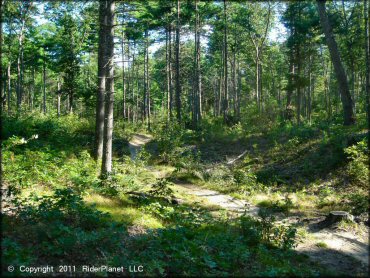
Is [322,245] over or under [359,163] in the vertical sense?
under

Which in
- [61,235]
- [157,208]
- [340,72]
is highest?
[340,72]

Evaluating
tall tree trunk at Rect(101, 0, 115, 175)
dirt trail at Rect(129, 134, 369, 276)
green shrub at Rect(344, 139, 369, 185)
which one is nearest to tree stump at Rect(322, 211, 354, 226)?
dirt trail at Rect(129, 134, 369, 276)

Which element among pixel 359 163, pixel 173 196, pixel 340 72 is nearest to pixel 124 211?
pixel 173 196

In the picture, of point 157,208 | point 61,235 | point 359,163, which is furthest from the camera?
point 359,163

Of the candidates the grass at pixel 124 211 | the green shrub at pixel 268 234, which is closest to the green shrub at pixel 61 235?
the grass at pixel 124 211


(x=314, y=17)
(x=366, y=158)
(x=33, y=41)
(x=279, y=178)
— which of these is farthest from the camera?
(x=33, y=41)

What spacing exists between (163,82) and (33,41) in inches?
827

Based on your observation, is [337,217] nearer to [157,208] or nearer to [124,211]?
[157,208]

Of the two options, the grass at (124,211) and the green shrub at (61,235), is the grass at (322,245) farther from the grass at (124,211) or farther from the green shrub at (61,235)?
the green shrub at (61,235)

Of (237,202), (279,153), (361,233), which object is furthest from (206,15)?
(361,233)

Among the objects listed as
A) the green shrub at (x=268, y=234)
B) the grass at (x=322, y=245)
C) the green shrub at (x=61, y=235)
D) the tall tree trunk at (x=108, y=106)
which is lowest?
the grass at (x=322, y=245)

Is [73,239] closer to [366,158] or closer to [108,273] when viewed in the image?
[108,273]

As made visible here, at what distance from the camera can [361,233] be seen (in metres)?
7.49

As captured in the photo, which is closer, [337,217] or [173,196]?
[337,217]
